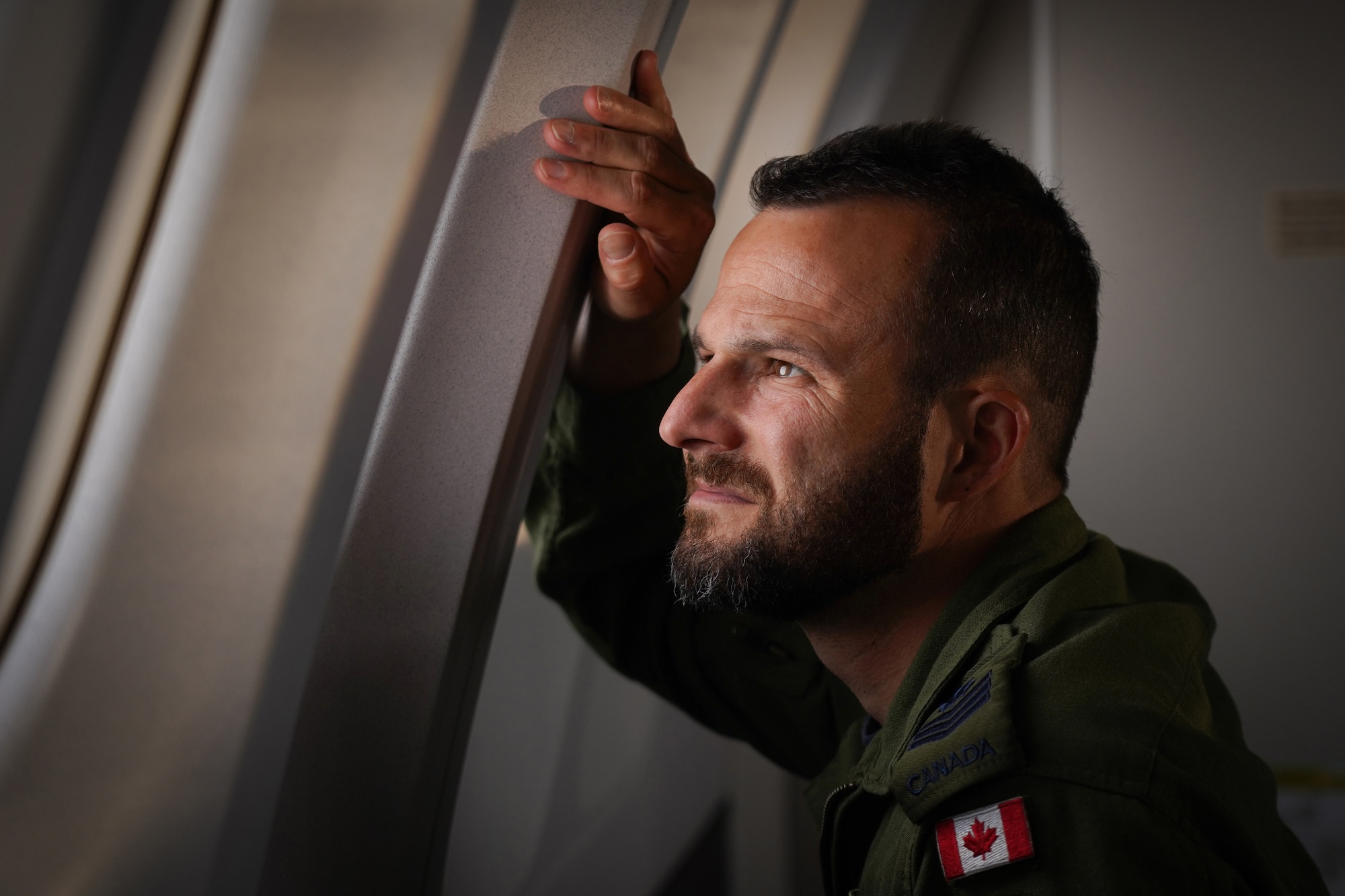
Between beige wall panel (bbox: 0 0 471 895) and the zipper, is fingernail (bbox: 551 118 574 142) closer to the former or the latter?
beige wall panel (bbox: 0 0 471 895)

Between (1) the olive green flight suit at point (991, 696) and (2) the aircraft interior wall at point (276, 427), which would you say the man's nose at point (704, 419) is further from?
(1) the olive green flight suit at point (991, 696)

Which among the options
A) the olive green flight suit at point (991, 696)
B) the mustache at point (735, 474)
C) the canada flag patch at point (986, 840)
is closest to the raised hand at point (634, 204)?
the olive green flight suit at point (991, 696)

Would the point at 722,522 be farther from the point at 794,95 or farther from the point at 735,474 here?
the point at 794,95

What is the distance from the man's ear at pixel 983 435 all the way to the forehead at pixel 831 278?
0.13 metres

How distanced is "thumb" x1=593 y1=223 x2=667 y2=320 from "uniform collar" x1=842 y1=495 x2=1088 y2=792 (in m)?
0.50

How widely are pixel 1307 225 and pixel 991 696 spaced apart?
5.99 feet

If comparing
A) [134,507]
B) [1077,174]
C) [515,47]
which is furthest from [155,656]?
[1077,174]

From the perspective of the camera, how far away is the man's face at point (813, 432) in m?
1.02

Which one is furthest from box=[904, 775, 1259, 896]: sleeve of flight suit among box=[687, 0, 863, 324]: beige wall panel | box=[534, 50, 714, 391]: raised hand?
box=[687, 0, 863, 324]: beige wall panel

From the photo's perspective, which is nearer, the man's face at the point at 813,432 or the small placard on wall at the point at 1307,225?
the man's face at the point at 813,432

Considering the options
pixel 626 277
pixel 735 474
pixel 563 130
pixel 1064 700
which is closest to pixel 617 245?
pixel 626 277

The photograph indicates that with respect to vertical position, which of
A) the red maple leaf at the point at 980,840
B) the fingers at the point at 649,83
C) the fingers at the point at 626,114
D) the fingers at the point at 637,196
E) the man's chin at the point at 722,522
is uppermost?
the fingers at the point at 649,83

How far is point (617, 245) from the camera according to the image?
1.04 meters

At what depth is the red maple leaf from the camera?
733mm
